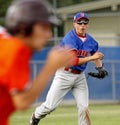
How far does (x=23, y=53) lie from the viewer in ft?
12.3

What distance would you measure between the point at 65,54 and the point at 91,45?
20.6 feet

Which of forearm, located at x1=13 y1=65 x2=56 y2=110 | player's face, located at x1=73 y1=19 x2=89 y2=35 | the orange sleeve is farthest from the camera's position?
player's face, located at x1=73 y1=19 x2=89 y2=35

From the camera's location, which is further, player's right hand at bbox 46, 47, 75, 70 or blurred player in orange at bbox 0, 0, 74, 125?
player's right hand at bbox 46, 47, 75, 70

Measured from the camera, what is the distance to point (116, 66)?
19.5m

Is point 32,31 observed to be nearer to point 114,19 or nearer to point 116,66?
point 116,66

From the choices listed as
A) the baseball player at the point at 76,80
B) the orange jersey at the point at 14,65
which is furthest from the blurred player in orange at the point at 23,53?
the baseball player at the point at 76,80

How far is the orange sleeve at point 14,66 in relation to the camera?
3693 mm

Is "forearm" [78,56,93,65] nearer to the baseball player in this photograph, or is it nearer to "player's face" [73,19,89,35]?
the baseball player

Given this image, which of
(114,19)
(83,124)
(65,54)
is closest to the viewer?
(65,54)

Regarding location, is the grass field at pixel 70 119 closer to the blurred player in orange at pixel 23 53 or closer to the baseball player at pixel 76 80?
the baseball player at pixel 76 80

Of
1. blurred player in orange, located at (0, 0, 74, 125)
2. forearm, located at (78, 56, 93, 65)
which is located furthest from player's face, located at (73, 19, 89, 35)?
blurred player in orange, located at (0, 0, 74, 125)

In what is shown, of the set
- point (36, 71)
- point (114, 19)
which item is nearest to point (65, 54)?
point (36, 71)

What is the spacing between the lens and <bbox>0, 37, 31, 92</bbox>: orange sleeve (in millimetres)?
3693

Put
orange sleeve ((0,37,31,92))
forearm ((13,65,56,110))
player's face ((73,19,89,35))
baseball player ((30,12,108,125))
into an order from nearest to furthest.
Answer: orange sleeve ((0,37,31,92))
forearm ((13,65,56,110))
baseball player ((30,12,108,125))
player's face ((73,19,89,35))
